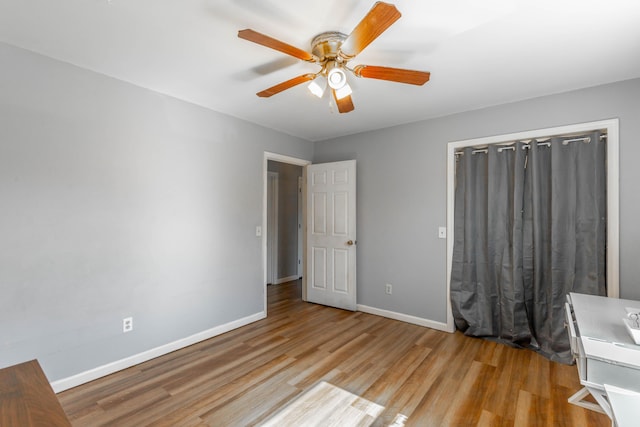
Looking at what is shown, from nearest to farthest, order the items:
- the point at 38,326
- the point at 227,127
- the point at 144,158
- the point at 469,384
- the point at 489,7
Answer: the point at 489,7, the point at 38,326, the point at 469,384, the point at 144,158, the point at 227,127

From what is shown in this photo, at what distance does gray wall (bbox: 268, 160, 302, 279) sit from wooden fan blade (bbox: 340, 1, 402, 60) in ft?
13.5

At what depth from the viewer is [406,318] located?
365cm

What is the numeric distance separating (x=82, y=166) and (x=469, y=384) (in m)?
3.41

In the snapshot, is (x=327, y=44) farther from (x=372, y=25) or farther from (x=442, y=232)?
(x=442, y=232)

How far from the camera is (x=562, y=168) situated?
9.05 feet

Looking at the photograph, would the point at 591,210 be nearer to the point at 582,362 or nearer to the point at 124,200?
the point at 582,362

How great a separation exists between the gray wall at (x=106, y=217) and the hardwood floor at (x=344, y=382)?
389 mm

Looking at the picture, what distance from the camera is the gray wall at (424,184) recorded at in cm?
248

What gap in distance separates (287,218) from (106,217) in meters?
3.66

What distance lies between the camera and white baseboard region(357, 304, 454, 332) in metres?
3.40

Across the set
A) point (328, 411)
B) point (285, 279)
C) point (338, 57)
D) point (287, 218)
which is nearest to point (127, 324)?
point (328, 411)

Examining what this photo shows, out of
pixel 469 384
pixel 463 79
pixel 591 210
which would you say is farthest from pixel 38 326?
pixel 591 210

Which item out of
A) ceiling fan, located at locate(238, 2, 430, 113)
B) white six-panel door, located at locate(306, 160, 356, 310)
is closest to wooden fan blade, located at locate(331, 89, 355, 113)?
ceiling fan, located at locate(238, 2, 430, 113)

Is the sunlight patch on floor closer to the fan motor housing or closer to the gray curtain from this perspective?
the gray curtain
